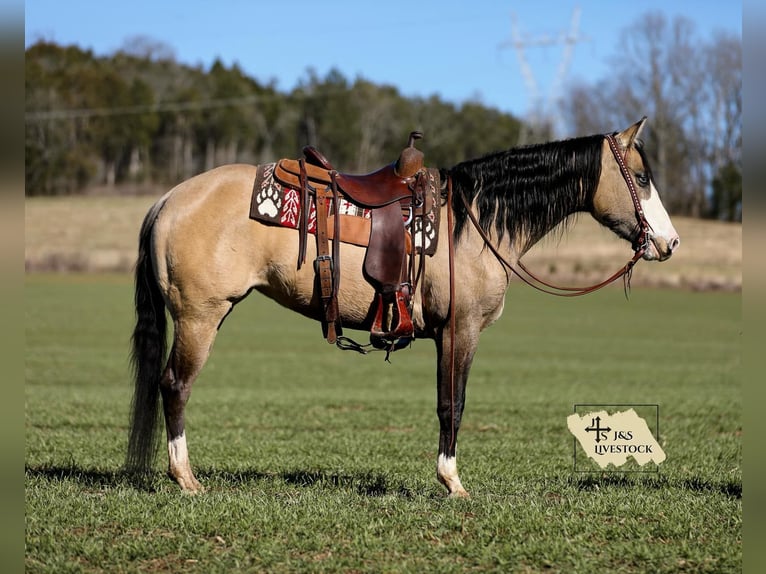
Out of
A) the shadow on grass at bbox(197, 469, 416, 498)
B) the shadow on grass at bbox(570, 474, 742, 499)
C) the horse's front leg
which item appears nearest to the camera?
the horse's front leg

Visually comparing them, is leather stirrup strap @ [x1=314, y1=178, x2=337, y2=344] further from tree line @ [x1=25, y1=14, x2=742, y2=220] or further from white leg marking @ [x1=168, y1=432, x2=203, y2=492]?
tree line @ [x1=25, y1=14, x2=742, y2=220]

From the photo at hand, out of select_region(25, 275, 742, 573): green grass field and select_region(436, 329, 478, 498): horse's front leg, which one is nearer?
select_region(25, 275, 742, 573): green grass field

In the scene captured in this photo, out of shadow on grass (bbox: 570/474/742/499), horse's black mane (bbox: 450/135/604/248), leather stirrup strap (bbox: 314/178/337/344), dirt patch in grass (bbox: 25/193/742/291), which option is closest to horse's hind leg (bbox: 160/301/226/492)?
leather stirrup strap (bbox: 314/178/337/344)

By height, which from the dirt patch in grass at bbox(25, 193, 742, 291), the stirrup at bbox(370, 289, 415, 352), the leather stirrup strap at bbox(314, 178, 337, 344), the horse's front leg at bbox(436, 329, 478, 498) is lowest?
the dirt patch in grass at bbox(25, 193, 742, 291)

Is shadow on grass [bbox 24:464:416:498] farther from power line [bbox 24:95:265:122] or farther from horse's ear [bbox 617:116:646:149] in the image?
power line [bbox 24:95:265:122]

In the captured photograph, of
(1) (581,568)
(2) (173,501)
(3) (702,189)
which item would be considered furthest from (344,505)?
(3) (702,189)

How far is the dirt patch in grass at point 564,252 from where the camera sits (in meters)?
47.2

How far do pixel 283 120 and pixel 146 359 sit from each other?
84329mm

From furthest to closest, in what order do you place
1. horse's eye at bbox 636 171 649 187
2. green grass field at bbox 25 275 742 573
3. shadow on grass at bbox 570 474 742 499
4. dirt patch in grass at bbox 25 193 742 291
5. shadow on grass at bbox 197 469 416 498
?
dirt patch in grass at bbox 25 193 742 291 < shadow on grass at bbox 570 474 742 499 < shadow on grass at bbox 197 469 416 498 < horse's eye at bbox 636 171 649 187 < green grass field at bbox 25 275 742 573

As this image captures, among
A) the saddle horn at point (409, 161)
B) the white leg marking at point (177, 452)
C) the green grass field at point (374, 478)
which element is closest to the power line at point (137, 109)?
the green grass field at point (374, 478)

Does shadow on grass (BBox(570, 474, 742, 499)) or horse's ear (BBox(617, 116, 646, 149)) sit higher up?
horse's ear (BBox(617, 116, 646, 149))

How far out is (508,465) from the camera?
7.92 m

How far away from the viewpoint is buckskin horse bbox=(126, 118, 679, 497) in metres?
5.90
